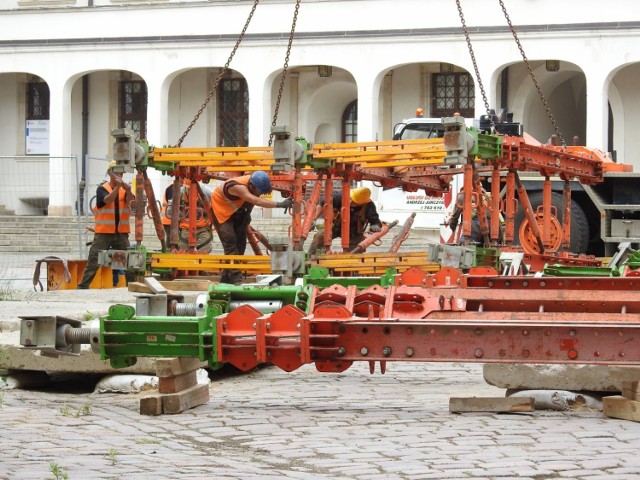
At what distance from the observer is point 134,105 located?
41250mm

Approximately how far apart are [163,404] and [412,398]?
1.64 metres

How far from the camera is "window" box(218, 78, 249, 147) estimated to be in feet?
130

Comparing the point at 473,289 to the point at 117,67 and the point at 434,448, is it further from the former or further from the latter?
the point at 117,67

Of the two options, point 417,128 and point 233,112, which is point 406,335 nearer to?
point 417,128

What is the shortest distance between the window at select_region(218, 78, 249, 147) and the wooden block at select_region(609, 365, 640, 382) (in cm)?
3231

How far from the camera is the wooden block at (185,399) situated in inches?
311

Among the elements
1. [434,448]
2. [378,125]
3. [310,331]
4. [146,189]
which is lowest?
[434,448]

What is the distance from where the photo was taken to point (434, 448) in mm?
6723

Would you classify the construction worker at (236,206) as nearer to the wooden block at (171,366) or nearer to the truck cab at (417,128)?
the wooden block at (171,366)

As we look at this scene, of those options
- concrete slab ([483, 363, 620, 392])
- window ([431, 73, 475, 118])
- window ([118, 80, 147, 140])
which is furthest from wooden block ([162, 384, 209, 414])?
window ([118, 80, 147, 140])

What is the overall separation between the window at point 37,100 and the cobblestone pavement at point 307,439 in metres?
33.1

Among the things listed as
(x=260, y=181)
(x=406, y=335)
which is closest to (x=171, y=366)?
(x=406, y=335)

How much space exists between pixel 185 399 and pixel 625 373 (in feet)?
7.41

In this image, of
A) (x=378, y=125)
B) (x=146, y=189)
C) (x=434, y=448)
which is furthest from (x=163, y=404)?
(x=378, y=125)
